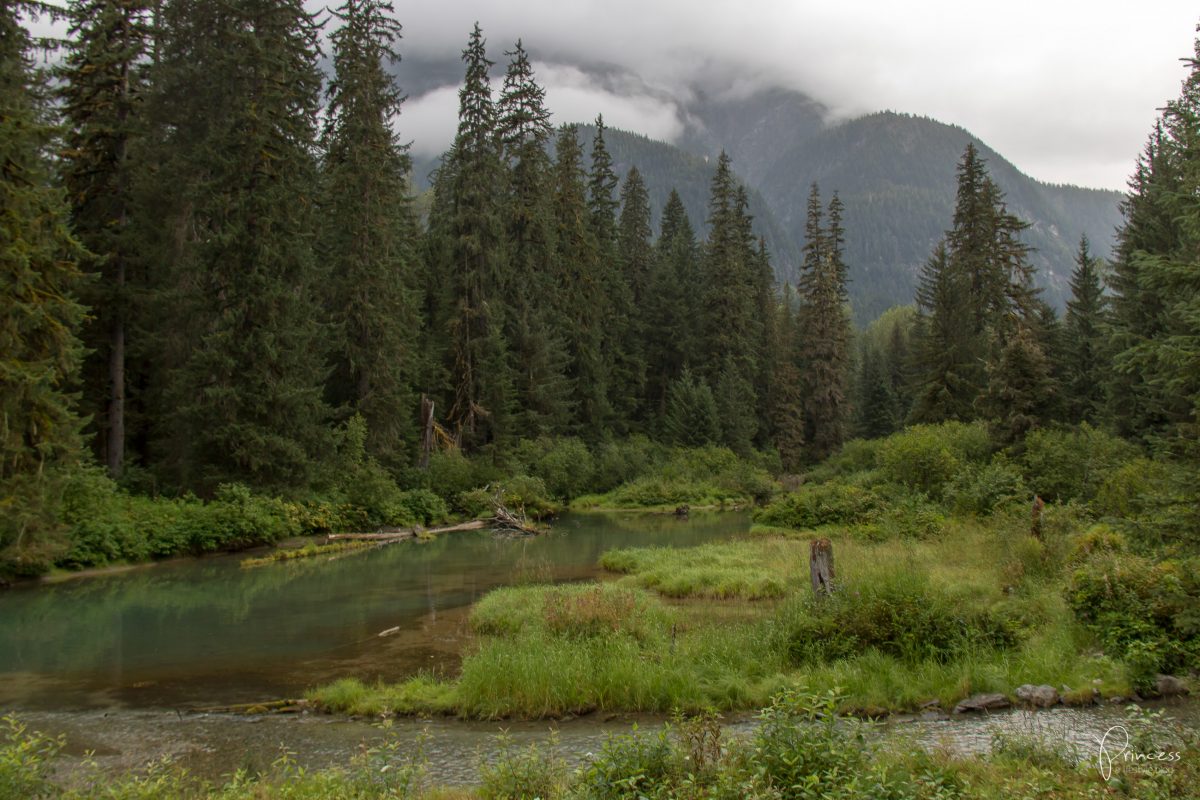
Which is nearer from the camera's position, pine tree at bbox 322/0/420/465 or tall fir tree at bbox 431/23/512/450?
pine tree at bbox 322/0/420/465

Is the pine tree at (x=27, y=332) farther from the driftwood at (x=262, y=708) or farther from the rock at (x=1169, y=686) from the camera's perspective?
the rock at (x=1169, y=686)

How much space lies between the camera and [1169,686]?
32.1ft

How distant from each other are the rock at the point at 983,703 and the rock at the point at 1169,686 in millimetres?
1867

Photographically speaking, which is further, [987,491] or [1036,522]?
[987,491]

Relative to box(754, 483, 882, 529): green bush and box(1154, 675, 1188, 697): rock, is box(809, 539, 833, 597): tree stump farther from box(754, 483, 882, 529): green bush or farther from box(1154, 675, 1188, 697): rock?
box(754, 483, 882, 529): green bush

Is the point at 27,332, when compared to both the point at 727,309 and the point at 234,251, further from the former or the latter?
the point at 727,309

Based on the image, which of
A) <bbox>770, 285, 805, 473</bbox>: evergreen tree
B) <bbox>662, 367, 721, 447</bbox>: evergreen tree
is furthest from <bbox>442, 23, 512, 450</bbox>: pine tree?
<bbox>770, 285, 805, 473</bbox>: evergreen tree

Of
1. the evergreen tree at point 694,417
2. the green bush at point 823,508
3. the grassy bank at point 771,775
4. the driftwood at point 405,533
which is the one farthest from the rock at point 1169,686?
Result: the evergreen tree at point 694,417

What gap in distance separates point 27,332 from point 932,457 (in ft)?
101

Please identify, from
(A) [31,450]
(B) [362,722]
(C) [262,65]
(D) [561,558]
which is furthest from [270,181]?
(B) [362,722]

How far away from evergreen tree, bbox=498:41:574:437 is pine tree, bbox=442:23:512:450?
257 cm

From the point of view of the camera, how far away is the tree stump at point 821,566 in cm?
1299

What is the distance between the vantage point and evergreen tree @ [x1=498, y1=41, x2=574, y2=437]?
49906 millimetres

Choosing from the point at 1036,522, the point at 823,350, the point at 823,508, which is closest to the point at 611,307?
the point at 823,350
